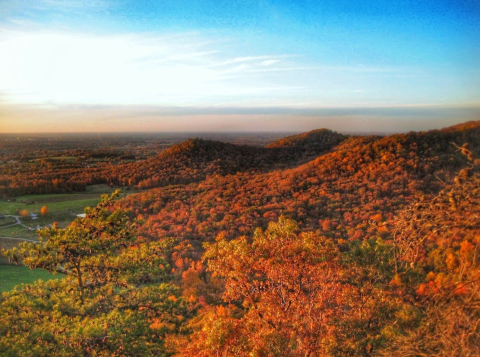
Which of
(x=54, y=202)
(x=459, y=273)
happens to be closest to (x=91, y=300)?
(x=459, y=273)

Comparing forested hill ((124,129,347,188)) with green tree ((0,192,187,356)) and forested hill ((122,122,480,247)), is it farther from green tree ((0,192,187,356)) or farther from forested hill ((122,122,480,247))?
green tree ((0,192,187,356))

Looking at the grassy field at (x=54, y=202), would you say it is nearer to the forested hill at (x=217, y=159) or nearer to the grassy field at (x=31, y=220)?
the grassy field at (x=31, y=220)

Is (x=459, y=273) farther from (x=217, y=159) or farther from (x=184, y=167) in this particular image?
(x=217, y=159)


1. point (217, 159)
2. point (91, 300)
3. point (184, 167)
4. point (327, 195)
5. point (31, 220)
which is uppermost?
point (217, 159)

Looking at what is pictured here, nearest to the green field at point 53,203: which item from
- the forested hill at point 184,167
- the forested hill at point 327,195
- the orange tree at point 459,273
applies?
the forested hill at point 184,167

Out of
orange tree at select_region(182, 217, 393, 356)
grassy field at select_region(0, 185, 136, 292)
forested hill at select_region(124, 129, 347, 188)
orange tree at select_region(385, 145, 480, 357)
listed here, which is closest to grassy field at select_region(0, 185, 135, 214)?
grassy field at select_region(0, 185, 136, 292)

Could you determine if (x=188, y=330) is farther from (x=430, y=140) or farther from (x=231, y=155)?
(x=231, y=155)
